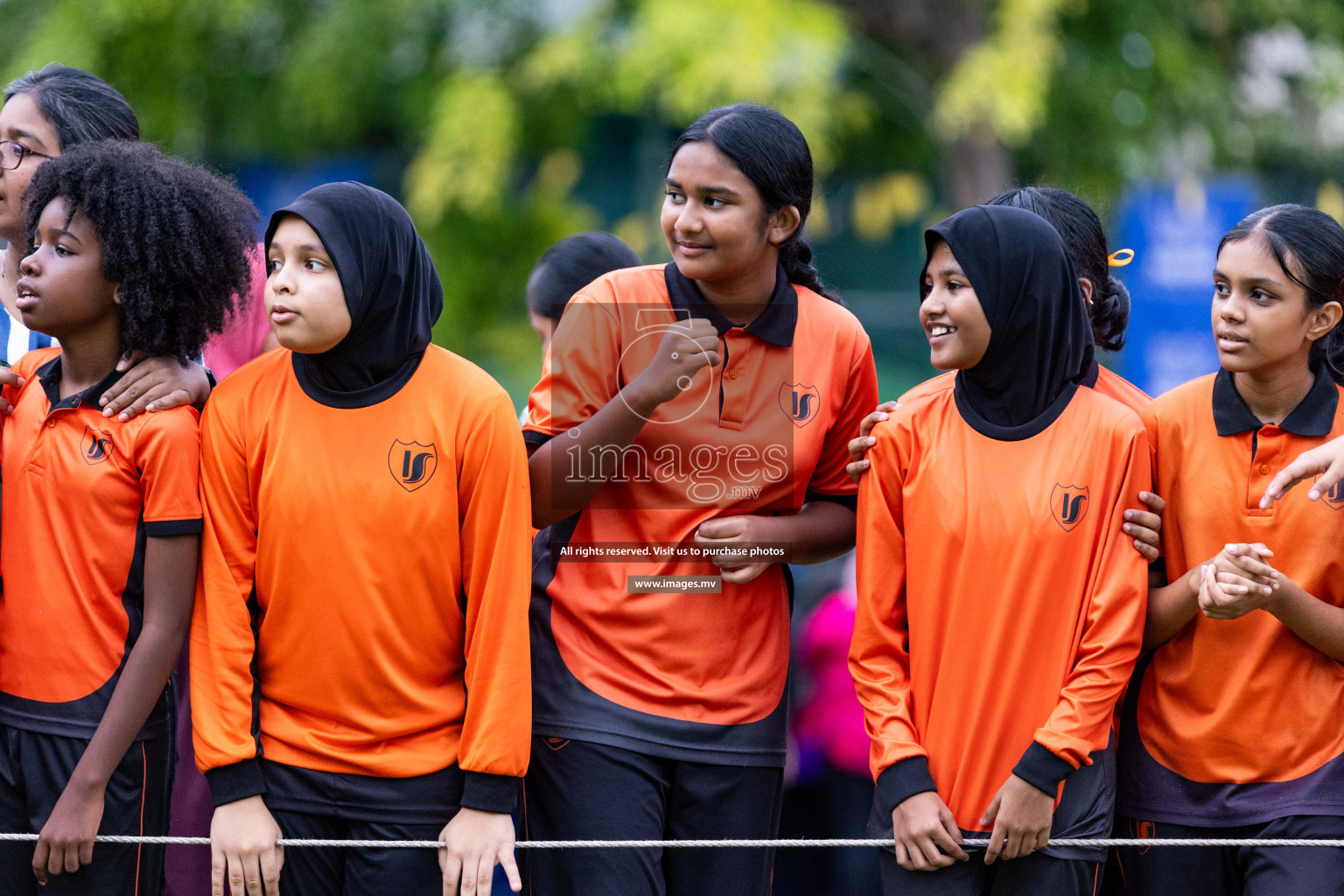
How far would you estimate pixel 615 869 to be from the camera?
265 cm

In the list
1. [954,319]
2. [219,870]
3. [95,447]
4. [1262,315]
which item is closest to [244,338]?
[95,447]

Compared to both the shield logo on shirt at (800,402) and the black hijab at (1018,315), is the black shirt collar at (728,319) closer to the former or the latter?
the shield logo on shirt at (800,402)

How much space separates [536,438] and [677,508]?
13.7 inches

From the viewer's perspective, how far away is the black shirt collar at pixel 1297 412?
8.84 feet

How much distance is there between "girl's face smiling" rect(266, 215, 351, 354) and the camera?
2.52 m

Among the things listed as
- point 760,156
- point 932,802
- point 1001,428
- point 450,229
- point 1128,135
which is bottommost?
point 932,802

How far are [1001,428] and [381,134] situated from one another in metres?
9.57

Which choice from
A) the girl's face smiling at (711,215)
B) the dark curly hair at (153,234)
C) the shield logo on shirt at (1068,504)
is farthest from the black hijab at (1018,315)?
the dark curly hair at (153,234)

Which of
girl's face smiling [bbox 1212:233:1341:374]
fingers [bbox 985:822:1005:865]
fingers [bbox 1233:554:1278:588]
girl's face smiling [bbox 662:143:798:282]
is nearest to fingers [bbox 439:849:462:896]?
fingers [bbox 985:822:1005:865]

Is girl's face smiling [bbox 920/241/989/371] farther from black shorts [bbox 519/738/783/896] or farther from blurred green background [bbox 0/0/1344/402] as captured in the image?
blurred green background [bbox 0/0/1344/402]

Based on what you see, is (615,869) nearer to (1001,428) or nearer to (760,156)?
(1001,428)

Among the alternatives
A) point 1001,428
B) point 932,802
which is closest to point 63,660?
point 932,802

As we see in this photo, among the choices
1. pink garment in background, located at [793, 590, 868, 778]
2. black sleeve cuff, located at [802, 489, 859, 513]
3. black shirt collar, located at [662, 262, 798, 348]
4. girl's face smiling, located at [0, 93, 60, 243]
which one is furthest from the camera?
pink garment in background, located at [793, 590, 868, 778]

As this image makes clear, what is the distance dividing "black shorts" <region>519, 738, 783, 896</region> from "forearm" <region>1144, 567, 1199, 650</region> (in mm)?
869
